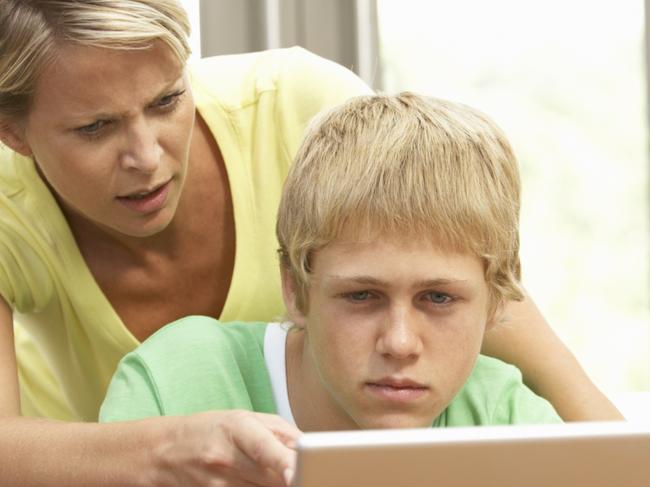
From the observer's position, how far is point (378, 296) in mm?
1097

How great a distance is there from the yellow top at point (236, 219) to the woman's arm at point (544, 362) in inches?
11.7

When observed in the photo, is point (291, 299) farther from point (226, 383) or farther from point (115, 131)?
point (115, 131)

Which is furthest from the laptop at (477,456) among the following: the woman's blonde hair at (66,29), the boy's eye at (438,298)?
the woman's blonde hair at (66,29)

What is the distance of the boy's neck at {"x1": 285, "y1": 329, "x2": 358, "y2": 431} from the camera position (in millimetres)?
1231

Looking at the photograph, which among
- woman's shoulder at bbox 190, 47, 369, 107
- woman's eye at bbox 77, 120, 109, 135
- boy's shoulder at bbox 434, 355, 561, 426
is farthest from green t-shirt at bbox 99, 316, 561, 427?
woman's shoulder at bbox 190, 47, 369, 107

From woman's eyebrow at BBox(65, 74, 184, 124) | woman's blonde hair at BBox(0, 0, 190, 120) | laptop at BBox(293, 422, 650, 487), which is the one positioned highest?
woman's blonde hair at BBox(0, 0, 190, 120)

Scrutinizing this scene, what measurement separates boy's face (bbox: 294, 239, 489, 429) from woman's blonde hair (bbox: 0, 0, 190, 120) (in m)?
0.34

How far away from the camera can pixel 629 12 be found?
7.52 feet

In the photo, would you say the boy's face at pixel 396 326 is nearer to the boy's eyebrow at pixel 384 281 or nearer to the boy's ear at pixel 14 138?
the boy's eyebrow at pixel 384 281

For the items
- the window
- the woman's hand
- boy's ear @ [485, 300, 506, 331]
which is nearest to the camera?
the woman's hand

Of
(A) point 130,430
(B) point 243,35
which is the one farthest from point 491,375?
(B) point 243,35

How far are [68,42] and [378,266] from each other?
46 centimetres

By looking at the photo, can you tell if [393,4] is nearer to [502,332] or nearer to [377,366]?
[502,332]

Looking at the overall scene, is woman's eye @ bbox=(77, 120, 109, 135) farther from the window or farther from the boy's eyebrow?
the window
